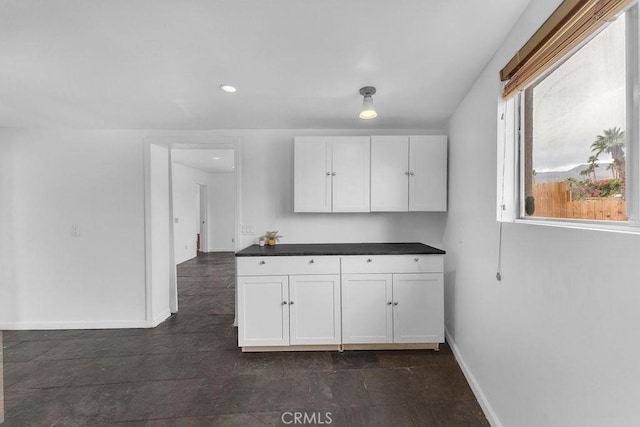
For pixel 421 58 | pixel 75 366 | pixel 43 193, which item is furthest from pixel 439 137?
pixel 43 193

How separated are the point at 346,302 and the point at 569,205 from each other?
1.71 m

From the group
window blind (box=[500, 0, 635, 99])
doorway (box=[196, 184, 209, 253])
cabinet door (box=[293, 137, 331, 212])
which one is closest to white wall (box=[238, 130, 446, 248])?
cabinet door (box=[293, 137, 331, 212])

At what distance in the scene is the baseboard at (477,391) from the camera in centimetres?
156

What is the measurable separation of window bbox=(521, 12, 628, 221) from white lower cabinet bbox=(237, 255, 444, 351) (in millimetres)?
1196

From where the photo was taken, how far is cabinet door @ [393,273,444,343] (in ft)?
7.66

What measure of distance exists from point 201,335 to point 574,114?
3.31 m

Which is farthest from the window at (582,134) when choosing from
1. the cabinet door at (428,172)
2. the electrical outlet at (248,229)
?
the electrical outlet at (248,229)

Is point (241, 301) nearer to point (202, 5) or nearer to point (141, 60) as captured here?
point (141, 60)

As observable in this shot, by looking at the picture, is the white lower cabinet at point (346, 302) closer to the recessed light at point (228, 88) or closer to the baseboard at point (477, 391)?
the baseboard at point (477, 391)

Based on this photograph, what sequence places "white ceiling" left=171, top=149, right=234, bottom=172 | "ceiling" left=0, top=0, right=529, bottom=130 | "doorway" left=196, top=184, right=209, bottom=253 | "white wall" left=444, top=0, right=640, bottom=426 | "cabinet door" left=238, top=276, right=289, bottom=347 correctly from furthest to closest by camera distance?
"doorway" left=196, top=184, right=209, bottom=253 < "white ceiling" left=171, top=149, right=234, bottom=172 < "cabinet door" left=238, top=276, right=289, bottom=347 < "ceiling" left=0, top=0, right=529, bottom=130 < "white wall" left=444, top=0, right=640, bottom=426

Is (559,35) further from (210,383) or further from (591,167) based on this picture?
(210,383)

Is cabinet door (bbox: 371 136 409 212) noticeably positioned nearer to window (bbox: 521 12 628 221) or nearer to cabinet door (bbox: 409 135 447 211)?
cabinet door (bbox: 409 135 447 211)

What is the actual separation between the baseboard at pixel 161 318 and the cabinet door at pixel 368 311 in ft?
7.14

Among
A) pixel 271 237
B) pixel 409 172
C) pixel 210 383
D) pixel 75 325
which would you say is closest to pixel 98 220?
pixel 75 325
